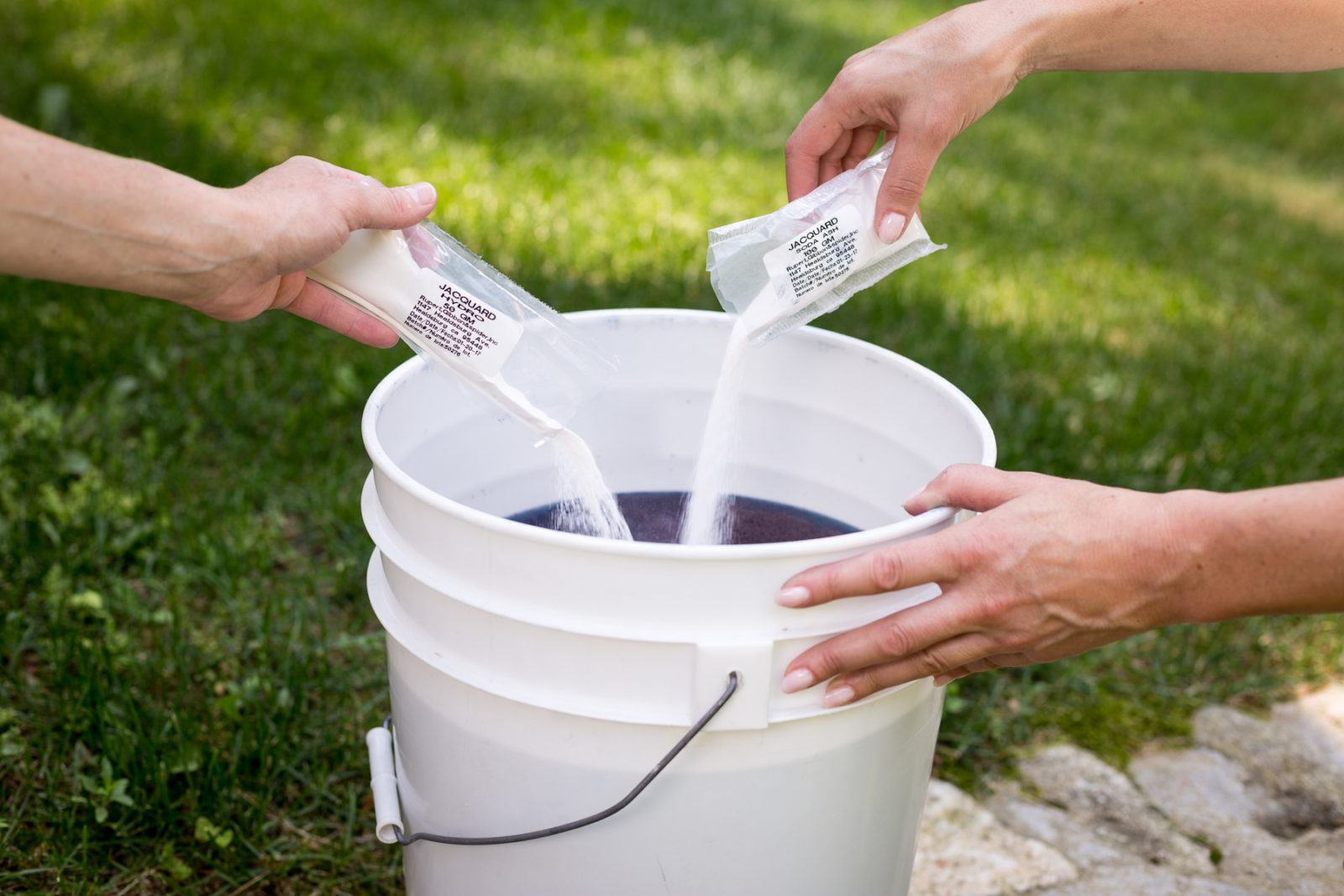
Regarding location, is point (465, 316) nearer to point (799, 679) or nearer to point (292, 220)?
point (292, 220)

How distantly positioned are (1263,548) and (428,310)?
0.75 m

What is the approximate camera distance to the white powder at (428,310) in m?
1.08

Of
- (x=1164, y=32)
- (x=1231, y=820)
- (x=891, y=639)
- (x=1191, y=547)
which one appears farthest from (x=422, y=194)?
(x=1231, y=820)

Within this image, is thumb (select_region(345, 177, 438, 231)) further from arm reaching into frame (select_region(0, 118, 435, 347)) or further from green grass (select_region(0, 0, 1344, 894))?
green grass (select_region(0, 0, 1344, 894))

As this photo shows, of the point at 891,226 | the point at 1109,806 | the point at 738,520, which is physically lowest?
the point at 1109,806

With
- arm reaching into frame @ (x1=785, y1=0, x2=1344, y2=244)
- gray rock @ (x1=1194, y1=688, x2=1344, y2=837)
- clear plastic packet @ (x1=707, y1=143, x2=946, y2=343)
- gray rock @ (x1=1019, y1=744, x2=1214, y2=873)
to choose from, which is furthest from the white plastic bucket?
gray rock @ (x1=1194, y1=688, x2=1344, y2=837)

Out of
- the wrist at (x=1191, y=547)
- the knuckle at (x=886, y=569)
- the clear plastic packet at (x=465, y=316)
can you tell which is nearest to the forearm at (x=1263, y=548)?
the wrist at (x=1191, y=547)

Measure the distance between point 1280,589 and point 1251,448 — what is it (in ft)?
5.62

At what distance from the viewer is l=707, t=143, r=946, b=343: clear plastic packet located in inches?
48.8

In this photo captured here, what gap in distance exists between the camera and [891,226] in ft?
4.02

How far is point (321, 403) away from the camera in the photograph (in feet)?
7.48

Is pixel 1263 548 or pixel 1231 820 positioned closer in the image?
pixel 1263 548

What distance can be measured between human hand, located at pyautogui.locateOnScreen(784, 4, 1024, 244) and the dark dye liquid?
0.33m

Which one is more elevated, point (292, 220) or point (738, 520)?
point (292, 220)
